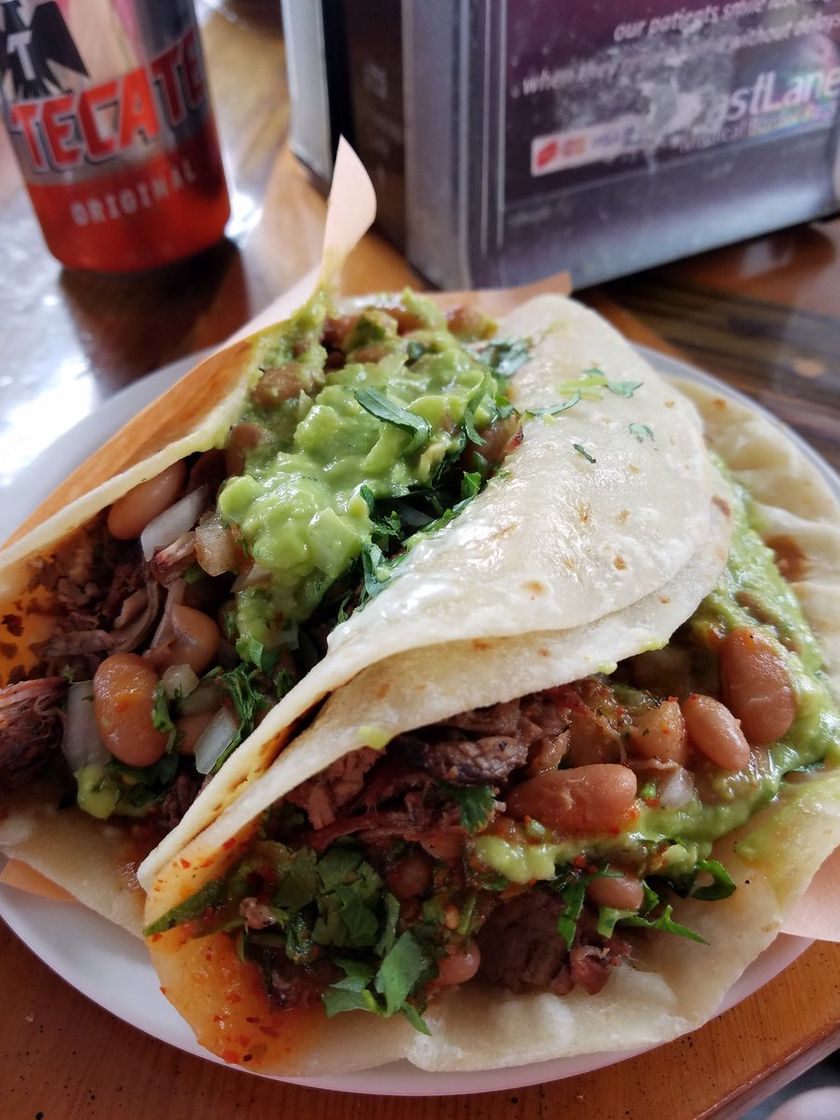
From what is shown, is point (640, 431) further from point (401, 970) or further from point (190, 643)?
point (401, 970)

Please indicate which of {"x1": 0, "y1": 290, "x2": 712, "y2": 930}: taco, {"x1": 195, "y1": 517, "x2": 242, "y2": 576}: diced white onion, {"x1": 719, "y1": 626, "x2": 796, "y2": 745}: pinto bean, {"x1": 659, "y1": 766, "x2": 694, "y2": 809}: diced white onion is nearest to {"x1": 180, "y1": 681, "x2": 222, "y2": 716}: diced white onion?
{"x1": 0, "y1": 290, "x2": 712, "y2": 930}: taco

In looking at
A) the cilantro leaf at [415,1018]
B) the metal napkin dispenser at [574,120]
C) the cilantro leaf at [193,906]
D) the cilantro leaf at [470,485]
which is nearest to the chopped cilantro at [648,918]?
the cilantro leaf at [415,1018]

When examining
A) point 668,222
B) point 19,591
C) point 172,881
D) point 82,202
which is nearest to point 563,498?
point 172,881

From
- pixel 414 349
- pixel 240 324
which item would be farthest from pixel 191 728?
pixel 240 324

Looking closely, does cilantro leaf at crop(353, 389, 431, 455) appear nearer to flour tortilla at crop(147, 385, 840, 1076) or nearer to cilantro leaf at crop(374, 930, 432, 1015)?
flour tortilla at crop(147, 385, 840, 1076)

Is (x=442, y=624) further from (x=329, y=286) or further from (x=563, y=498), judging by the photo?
(x=329, y=286)

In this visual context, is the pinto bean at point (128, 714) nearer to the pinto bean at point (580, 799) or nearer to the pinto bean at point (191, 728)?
the pinto bean at point (191, 728)
